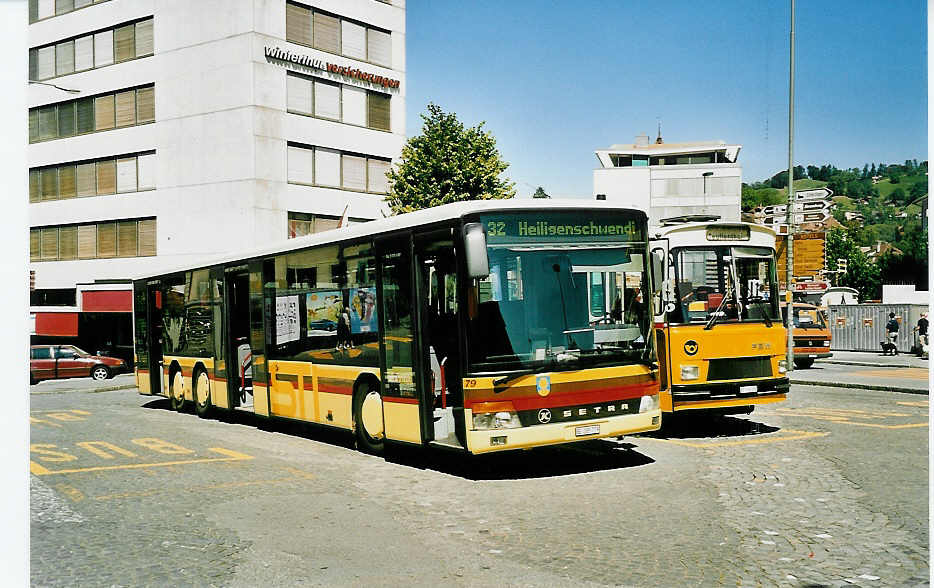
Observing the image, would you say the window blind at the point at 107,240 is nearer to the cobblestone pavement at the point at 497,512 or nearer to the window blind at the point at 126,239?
the window blind at the point at 126,239

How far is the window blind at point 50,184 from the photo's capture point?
4628 centimetres

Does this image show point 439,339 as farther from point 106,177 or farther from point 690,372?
point 106,177

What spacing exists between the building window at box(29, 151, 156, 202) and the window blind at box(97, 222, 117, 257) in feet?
5.27

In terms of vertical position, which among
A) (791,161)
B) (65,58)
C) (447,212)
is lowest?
(447,212)

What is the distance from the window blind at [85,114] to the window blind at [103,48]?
185cm

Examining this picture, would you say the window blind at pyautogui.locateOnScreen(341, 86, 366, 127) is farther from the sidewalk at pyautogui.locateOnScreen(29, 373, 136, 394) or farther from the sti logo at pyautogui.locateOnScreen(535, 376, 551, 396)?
the sti logo at pyautogui.locateOnScreen(535, 376, 551, 396)

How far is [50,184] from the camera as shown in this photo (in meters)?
46.3

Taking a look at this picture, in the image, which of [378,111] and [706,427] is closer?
[706,427]

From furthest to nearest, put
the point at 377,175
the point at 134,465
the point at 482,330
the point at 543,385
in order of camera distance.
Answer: the point at 377,175
the point at 134,465
the point at 543,385
the point at 482,330

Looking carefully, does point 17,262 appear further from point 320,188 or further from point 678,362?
point 320,188

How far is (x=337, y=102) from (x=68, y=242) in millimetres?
14166

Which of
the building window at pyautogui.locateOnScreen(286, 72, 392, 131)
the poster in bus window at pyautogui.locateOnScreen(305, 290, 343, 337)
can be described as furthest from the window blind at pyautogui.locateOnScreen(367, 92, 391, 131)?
the poster in bus window at pyautogui.locateOnScreen(305, 290, 343, 337)

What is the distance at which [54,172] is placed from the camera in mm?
46438

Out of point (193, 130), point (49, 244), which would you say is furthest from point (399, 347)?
point (49, 244)
